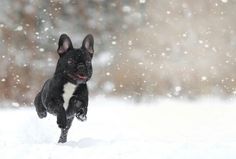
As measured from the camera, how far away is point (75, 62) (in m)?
5.73

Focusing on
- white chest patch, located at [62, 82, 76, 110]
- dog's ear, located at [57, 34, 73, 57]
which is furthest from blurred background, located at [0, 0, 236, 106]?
white chest patch, located at [62, 82, 76, 110]

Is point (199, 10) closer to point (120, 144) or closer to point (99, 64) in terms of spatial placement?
point (99, 64)

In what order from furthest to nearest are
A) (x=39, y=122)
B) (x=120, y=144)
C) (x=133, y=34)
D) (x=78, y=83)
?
(x=133, y=34)
(x=39, y=122)
(x=78, y=83)
(x=120, y=144)

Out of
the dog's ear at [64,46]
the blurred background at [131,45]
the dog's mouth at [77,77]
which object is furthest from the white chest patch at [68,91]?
the blurred background at [131,45]

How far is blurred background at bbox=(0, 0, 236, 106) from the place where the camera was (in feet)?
39.5

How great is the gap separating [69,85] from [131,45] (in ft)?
22.1

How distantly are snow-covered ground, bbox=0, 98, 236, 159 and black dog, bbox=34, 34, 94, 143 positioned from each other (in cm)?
30

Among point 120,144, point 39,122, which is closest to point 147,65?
point 39,122

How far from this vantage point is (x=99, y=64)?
12.4 meters

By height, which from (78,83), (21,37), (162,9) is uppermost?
(162,9)

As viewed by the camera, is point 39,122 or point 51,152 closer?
point 51,152

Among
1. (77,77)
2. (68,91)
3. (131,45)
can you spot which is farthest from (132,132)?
(131,45)

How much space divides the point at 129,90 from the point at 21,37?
9.03 feet

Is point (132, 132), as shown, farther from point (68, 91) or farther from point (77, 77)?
point (77, 77)
